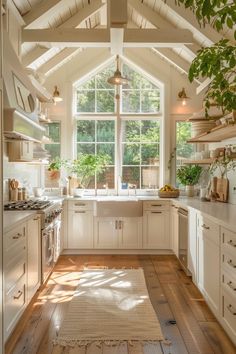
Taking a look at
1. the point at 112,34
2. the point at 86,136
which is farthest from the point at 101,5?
the point at 86,136

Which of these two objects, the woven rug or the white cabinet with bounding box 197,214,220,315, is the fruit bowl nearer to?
the woven rug

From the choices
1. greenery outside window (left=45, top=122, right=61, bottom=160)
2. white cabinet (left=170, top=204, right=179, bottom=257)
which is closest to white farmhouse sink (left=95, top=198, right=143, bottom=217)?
white cabinet (left=170, top=204, right=179, bottom=257)

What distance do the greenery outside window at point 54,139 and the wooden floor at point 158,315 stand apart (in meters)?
2.11

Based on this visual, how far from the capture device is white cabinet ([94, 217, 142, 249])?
5.30 metres

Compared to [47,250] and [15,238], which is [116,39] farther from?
[15,238]

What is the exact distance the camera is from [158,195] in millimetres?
5715

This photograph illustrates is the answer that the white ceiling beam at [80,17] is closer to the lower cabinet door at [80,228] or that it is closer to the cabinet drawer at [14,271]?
the lower cabinet door at [80,228]

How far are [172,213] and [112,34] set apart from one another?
2.70 m

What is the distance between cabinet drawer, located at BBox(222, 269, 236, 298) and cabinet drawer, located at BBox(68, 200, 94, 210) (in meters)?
2.94

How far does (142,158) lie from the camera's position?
239 inches

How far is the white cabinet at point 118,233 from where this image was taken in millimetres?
5297

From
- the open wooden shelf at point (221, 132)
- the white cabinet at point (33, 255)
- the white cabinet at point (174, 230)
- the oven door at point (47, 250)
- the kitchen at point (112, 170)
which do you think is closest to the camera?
the kitchen at point (112, 170)

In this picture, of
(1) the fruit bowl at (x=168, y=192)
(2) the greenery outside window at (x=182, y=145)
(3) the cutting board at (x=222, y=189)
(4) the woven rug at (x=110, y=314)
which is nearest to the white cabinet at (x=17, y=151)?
(4) the woven rug at (x=110, y=314)

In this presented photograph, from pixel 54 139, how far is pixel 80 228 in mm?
1750
